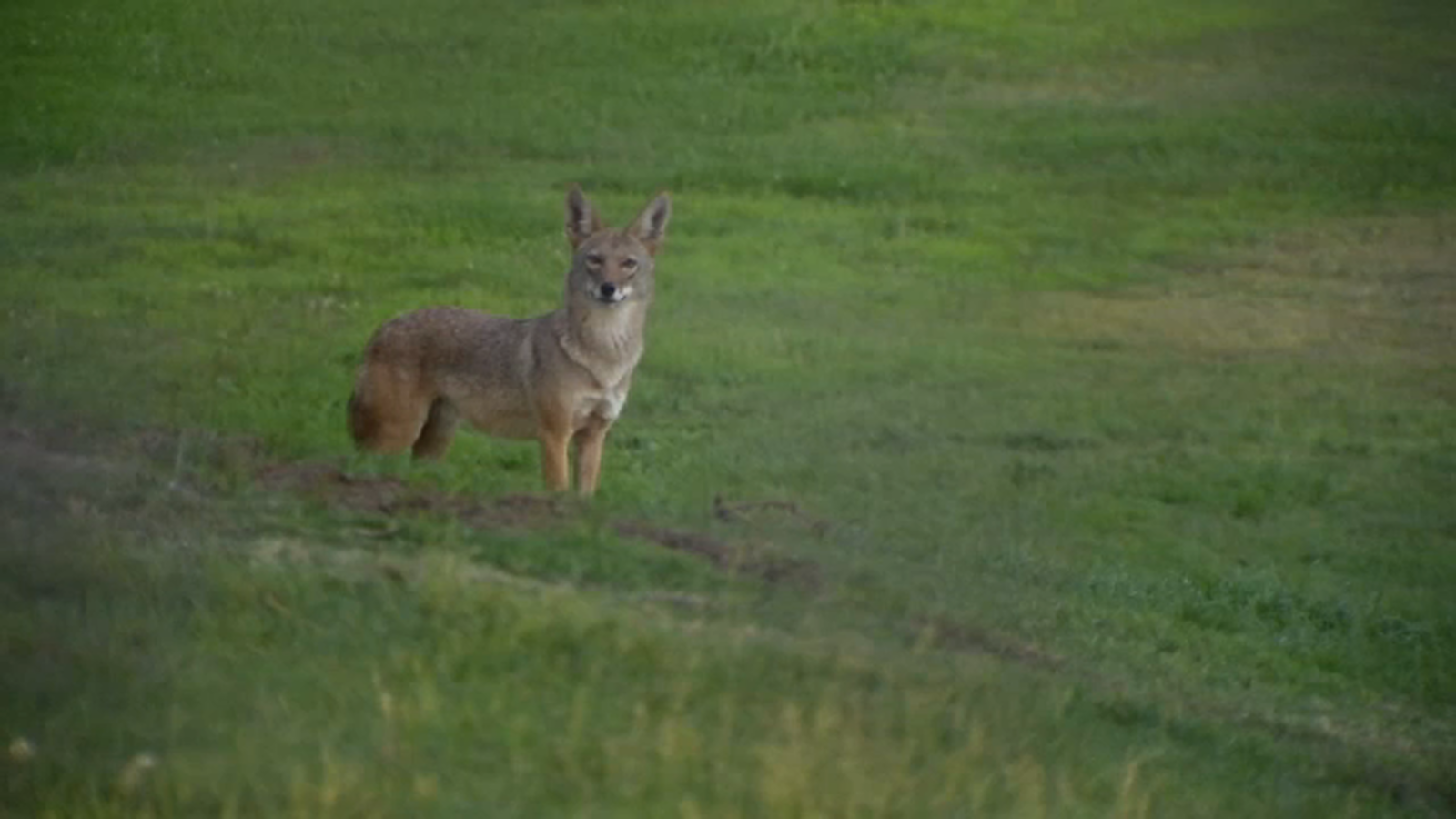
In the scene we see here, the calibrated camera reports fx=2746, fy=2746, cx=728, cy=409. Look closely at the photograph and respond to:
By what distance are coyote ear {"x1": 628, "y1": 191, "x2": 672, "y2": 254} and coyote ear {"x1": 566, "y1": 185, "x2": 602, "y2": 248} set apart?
195 mm

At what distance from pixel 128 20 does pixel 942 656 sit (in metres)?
24.4

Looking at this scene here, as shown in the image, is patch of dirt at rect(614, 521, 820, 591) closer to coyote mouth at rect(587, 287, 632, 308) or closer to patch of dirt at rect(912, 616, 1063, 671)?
patch of dirt at rect(912, 616, 1063, 671)

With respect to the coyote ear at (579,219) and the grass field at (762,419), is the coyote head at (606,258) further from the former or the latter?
the grass field at (762,419)

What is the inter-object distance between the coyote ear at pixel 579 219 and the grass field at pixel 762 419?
124 cm

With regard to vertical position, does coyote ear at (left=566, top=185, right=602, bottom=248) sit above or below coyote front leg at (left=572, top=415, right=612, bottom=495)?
above

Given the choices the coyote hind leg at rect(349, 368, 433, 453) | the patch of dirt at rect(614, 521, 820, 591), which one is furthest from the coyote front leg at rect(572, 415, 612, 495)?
the patch of dirt at rect(614, 521, 820, 591)

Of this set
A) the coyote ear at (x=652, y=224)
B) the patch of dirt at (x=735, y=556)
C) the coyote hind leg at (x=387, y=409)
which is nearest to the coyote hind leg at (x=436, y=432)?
the coyote hind leg at (x=387, y=409)

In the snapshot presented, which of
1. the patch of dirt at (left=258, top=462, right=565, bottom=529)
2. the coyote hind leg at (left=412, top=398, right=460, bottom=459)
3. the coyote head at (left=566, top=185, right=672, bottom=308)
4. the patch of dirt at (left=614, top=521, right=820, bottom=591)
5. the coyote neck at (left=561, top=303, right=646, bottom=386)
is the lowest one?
the coyote hind leg at (left=412, top=398, right=460, bottom=459)

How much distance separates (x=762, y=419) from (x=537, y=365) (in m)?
4.09

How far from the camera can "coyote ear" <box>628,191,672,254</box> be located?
43.3 feet

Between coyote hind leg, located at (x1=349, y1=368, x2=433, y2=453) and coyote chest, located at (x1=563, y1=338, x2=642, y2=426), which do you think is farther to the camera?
coyote hind leg, located at (x1=349, y1=368, x2=433, y2=453)

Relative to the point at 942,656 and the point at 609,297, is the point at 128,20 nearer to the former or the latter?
the point at 609,297

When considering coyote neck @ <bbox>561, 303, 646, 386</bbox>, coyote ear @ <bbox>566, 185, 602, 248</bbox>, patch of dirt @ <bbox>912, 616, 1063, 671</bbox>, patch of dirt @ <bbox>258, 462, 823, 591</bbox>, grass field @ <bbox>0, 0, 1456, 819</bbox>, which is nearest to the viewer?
grass field @ <bbox>0, 0, 1456, 819</bbox>

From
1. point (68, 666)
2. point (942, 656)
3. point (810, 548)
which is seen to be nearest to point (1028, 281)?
point (810, 548)
